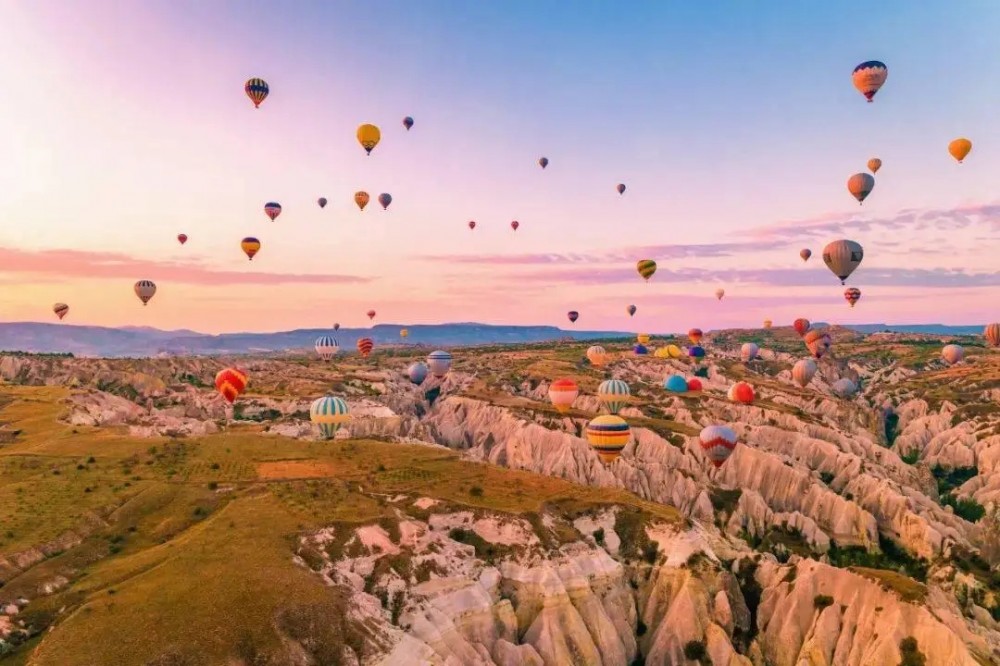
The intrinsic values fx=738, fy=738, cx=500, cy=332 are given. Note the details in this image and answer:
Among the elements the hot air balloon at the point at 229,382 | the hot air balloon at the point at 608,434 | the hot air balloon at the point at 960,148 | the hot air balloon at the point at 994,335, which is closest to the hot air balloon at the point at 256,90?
the hot air balloon at the point at 229,382

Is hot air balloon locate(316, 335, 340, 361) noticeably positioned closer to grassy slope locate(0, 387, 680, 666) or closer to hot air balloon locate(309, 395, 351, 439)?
grassy slope locate(0, 387, 680, 666)

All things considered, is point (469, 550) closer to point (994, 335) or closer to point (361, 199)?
point (361, 199)

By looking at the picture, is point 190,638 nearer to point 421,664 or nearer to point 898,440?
point 421,664

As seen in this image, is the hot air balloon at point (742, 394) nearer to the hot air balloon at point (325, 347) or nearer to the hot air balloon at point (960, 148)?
the hot air balloon at point (960, 148)

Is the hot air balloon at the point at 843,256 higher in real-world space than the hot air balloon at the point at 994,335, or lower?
higher

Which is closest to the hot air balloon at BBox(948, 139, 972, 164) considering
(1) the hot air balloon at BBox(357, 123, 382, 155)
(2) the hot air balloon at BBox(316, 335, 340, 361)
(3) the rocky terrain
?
(3) the rocky terrain

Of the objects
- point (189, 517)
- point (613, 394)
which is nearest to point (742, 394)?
point (613, 394)
